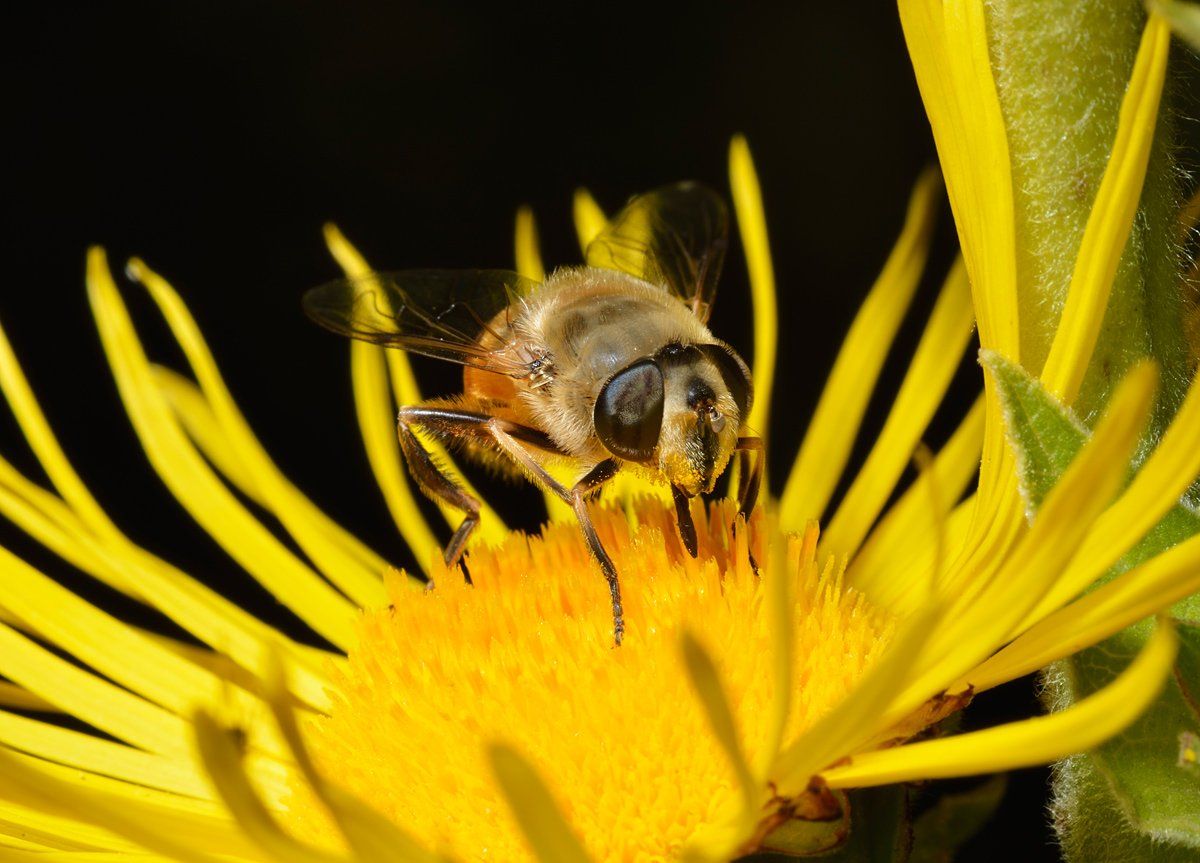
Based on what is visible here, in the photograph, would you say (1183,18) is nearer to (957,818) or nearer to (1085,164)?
(1085,164)

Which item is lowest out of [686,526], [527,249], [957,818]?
[957,818]

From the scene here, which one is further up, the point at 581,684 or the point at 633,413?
the point at 633,413

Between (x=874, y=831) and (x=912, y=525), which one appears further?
(x=912, y=525)

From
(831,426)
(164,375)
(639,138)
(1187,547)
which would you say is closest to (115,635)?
(164,375)

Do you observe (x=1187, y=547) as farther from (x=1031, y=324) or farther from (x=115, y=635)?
(x=115, y=635)

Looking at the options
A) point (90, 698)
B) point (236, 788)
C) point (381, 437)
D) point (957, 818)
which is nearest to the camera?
point (236, 788)

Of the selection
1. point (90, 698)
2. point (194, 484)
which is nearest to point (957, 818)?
point (90, 698)

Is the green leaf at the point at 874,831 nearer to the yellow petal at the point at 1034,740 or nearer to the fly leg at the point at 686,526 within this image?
the yellow petal at the point at 1034,740

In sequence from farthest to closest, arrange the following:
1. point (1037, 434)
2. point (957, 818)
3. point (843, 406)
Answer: point (843, 406), point (957, 818), point (1037, 434)

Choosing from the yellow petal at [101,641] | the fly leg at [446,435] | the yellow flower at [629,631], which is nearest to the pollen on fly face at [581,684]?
the yellow flower at [629,631]
